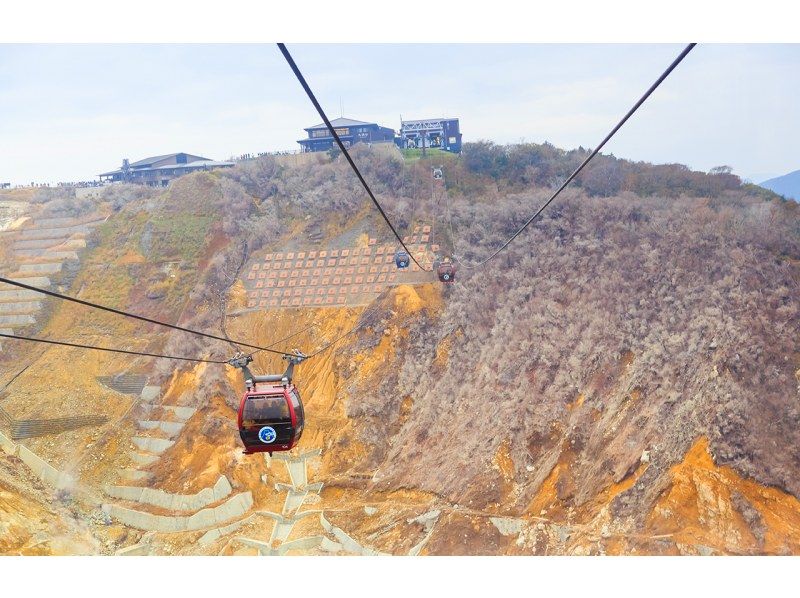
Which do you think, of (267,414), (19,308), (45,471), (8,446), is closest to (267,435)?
(267,414)

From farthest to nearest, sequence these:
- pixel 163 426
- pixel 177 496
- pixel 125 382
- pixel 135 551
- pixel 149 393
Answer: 1. pixel 125 382
2. pixel 149 393
3. pixel 163 426
4. pixel 177 496
5. pixel 135 551

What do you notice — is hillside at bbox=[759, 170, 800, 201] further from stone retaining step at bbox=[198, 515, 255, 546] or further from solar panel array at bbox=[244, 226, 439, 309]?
stone retaining step at bbox=[198, 515, 255, 546]

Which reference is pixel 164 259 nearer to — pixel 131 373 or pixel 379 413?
pixel 131 373

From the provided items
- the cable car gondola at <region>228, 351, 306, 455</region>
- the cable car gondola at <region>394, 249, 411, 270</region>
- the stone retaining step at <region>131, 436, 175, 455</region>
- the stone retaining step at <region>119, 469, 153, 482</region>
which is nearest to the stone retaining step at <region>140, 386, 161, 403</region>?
the stone retaining step at <region>131, 436, 175, 455</region>

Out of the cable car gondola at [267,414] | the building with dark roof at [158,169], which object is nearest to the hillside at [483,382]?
the cable car gondola at [267,414]

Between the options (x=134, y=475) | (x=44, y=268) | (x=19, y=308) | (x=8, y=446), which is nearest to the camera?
(x=134, y=475)

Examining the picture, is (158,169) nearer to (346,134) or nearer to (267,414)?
A: (346,134)

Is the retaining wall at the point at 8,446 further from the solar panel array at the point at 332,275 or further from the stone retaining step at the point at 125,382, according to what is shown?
the solar panel array at the point at 332,275
